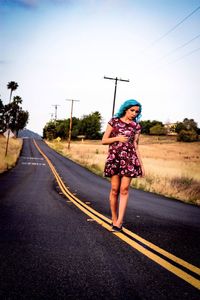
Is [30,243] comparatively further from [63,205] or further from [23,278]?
[63,205]

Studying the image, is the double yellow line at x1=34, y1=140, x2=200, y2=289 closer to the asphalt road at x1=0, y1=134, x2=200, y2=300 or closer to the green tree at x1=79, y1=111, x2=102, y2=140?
the asphalt road at x1=0, y1=134, x2=200, y2=300

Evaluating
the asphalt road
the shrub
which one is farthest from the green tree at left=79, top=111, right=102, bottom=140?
the asphalt road

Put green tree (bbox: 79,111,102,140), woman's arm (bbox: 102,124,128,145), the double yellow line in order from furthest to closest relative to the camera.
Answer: green tree (bbox: 79,111,102,140), woman's arm (bbox: 102,124,128,145), the double yellow line

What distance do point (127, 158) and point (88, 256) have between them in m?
1.72

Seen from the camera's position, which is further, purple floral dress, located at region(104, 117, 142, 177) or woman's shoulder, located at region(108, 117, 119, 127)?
woman's shoulder, located at region(108, 117, 119, 127)

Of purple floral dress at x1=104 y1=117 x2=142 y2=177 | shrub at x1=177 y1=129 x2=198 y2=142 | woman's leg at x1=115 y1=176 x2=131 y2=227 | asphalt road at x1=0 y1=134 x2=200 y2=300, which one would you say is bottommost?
asphalt road at x1=0 y1=134 x2=200 y2=300

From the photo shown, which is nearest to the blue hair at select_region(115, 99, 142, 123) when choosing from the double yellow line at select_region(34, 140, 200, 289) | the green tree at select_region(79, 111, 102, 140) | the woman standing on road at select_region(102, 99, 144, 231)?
the woman standing on road at select_region(102, 99, 144, 231)

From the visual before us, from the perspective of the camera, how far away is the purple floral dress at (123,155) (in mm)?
5004

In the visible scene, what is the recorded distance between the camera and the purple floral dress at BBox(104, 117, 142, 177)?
5004mm

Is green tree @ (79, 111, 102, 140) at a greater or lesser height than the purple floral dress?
greater

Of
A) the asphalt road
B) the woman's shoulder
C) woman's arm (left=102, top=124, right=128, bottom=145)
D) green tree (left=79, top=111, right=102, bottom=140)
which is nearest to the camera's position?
the asphalt road

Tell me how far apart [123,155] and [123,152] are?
0.16 ft

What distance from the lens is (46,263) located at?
3535mm

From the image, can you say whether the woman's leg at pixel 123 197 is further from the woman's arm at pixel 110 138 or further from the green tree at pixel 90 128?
the green tree at pixel 90 128
